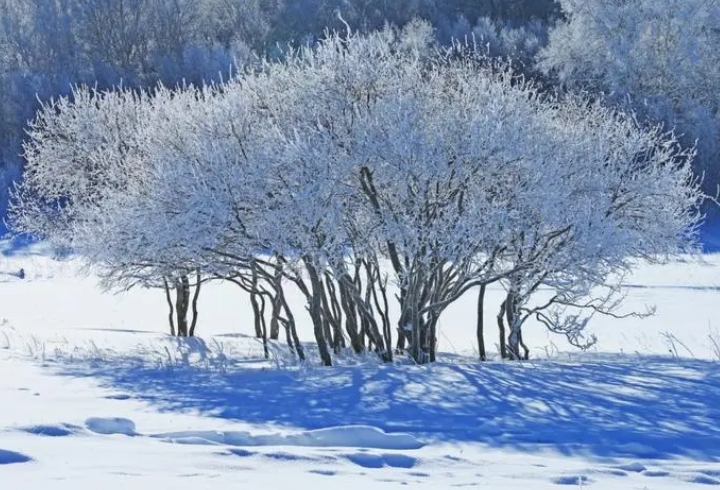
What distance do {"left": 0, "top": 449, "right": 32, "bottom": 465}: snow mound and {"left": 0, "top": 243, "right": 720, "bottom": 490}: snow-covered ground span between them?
2cm

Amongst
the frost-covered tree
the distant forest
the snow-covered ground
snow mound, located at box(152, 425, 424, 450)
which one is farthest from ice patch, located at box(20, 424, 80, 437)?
the frost-covered tree

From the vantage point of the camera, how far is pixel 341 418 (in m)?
11.7

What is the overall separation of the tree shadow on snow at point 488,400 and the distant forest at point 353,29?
69.1ft

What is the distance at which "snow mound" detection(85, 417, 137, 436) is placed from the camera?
30.5 ft

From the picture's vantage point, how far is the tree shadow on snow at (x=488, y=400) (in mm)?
10594

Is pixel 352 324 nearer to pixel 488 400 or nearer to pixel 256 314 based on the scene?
pixel 256 314

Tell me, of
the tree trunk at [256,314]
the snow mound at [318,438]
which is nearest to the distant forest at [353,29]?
the tree trunk at [256,314]

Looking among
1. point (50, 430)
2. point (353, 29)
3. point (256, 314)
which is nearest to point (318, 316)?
point (256, 314)

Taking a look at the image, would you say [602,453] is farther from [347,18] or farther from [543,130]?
[347,18]

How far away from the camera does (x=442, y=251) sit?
51.3 ft

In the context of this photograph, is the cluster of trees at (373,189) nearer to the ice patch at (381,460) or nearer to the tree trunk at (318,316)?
the tree trunk at (318,316)

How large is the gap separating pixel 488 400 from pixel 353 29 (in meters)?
51.6

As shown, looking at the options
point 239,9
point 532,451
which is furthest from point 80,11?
point 532,451

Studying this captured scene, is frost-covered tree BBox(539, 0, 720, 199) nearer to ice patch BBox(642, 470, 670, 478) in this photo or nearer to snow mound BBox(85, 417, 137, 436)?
snow mound BBox(85, 417, 137, 436)
